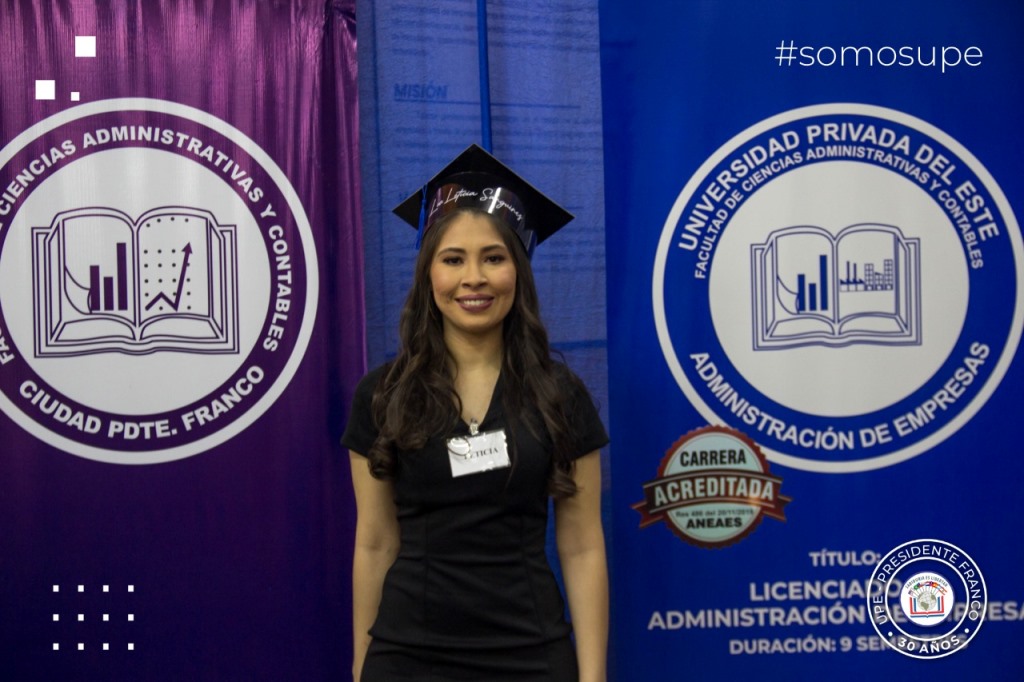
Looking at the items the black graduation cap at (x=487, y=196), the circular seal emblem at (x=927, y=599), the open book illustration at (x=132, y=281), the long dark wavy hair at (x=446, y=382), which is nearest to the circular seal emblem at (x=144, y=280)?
the open book illustration at (x=132, y=281)

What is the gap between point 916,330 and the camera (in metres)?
2.86

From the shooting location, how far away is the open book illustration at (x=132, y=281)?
272cm

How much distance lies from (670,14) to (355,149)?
0.92 meters

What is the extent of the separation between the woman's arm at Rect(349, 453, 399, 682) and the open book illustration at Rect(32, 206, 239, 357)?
0.88 meters

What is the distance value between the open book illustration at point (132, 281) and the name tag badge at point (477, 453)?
41.0 inches

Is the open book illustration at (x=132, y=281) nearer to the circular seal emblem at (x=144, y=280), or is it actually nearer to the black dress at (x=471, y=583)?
the circular seal emblem at (x=144, y=280)

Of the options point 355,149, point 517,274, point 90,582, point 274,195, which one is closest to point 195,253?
point 274,195

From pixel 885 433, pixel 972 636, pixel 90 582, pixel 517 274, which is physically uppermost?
pixel 517 274

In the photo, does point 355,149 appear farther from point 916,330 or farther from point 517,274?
point 916,330

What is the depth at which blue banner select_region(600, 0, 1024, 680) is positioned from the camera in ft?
9.21

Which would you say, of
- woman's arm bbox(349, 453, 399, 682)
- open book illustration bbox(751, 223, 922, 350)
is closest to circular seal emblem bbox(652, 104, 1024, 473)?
open book illustration bbox(751, 223, 922, 350)

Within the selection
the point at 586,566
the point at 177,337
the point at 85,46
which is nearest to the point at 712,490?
the point at 586,566

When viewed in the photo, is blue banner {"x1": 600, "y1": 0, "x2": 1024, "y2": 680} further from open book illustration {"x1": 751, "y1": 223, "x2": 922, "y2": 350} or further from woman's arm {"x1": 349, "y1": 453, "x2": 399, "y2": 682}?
woman's arm {"x1": 349, "y1": 453, "x2": 399, "y2": 682}

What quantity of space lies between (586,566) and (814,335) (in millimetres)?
1140
